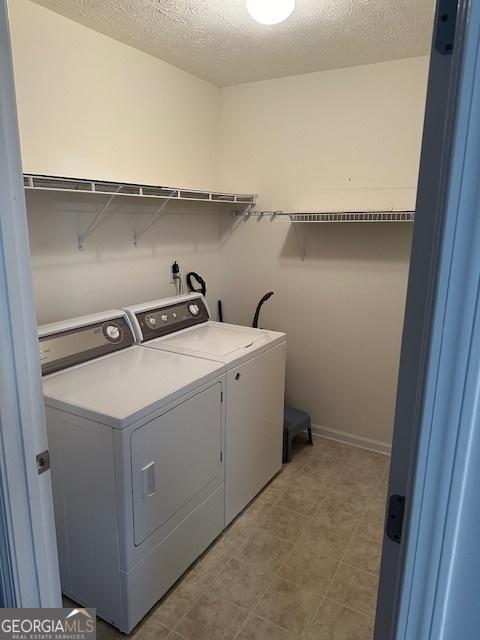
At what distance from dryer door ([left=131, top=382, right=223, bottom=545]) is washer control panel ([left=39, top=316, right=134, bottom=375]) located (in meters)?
0.56

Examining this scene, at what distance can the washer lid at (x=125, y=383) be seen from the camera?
61.6 inches

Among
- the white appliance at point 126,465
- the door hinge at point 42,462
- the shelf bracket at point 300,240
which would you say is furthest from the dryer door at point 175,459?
the shelf bracket at point 300,240

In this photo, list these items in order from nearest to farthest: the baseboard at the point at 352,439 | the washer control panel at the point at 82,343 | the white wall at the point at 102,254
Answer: the washer control panel at the point at 82,343 < the white wall at the point at 102,254 < the baseboard at the point at 352,439

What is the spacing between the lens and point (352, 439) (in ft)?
10.1

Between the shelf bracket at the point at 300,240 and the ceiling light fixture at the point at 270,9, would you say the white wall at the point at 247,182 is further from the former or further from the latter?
the ceiling light fixture at the point at 270,9

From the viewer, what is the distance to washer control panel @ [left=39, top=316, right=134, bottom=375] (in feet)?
6.08

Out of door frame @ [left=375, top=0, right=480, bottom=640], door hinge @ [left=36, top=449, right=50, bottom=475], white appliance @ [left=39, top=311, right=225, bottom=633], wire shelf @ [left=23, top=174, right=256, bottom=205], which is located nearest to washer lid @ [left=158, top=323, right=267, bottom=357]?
white appliance @ [left=39, top=311, right=225, bottom=633]

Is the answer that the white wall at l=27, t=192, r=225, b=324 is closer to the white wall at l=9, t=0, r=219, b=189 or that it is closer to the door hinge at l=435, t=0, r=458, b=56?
the white wall at l=9, t=0, r=219, b=189

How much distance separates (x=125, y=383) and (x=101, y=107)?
1495 millimetres

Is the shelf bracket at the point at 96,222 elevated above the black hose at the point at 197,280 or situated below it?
above

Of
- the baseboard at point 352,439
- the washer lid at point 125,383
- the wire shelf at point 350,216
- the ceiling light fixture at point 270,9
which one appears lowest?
the baseboard at point 352,439

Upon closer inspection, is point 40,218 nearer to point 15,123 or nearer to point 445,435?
point 15,123

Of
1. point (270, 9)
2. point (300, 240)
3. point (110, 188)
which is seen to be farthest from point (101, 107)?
point (300, 240)

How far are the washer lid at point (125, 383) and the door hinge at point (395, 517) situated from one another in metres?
1.02
